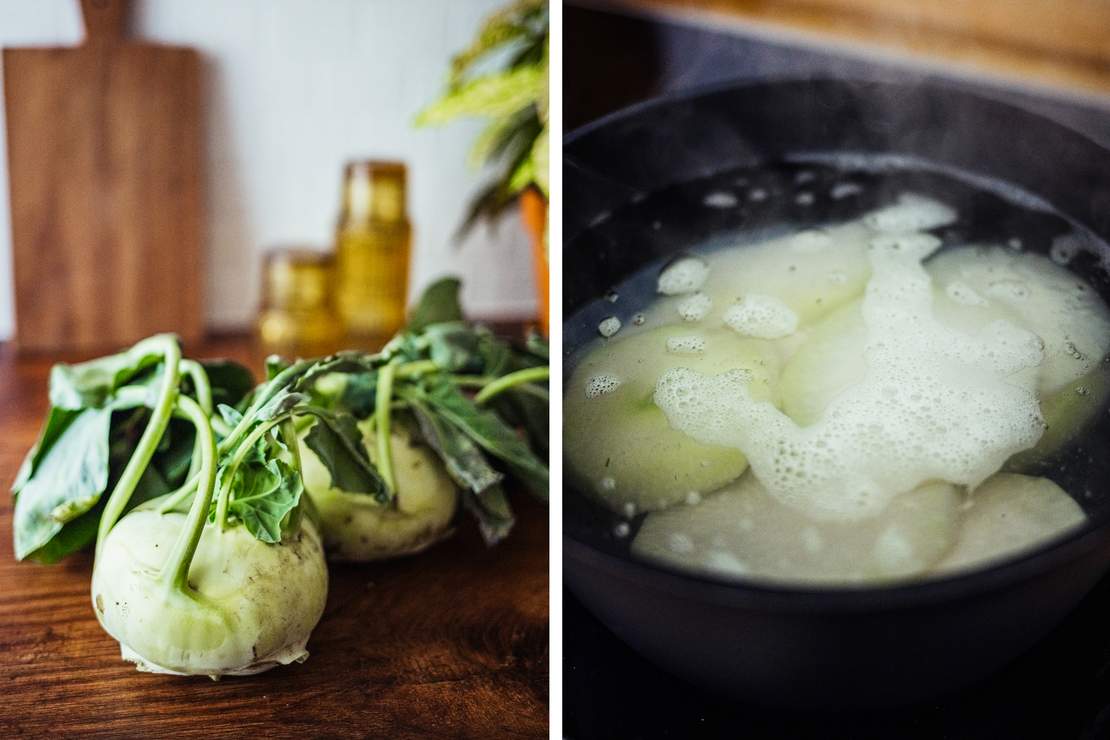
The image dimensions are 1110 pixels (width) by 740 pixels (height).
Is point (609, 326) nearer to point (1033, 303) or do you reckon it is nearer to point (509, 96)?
point (1033, 303)

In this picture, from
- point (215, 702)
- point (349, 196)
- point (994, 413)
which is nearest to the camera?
point (994, 413)

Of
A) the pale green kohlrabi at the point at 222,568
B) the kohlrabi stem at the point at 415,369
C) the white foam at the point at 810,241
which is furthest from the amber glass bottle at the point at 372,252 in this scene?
the white foam at the point at 810,241

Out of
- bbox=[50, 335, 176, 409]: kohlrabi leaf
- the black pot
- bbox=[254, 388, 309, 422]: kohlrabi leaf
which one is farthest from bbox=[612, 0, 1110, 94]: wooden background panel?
bbox=[50, 335, 176, 409]: kohlrabi leaf

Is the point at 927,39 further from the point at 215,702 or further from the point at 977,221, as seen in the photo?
the point at 215,702

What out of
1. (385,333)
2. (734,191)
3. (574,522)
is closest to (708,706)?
(574,522)

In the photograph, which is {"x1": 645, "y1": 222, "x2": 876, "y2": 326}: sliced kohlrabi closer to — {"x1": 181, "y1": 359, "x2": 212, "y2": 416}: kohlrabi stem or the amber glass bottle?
{"x1": 181, "y1": 359, "x2": 212, "y2": 416}: kohlrabi stem

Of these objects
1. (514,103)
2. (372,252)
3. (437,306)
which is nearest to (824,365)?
(437,306)
